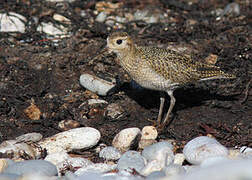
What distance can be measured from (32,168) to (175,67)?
100 inches

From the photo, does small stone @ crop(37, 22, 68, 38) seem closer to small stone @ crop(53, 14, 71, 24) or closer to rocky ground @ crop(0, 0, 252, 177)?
rocky ground @ crop(0, 0, 252, 177)

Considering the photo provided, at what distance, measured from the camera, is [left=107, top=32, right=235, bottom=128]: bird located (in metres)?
6.16

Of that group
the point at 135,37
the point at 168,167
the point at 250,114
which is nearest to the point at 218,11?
the point at 135,37

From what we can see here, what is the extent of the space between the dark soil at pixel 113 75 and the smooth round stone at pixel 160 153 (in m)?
0.62

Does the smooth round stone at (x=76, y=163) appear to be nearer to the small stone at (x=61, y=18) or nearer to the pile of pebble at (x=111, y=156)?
the pile of pebble at (x=111, y=156)

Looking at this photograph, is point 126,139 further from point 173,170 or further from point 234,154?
→ point 234,154

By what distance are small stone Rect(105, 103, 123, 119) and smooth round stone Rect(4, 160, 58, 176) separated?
5.99ft

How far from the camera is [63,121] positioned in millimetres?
6301

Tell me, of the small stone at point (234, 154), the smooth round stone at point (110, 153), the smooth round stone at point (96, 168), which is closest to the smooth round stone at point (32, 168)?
the smooth round stone at point (96, 168)

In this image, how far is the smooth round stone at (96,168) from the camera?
16.2 feet

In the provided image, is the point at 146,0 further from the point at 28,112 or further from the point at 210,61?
the point at 28,112

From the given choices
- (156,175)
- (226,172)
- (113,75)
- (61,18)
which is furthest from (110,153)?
(61,18)

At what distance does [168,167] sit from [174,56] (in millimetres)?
2068

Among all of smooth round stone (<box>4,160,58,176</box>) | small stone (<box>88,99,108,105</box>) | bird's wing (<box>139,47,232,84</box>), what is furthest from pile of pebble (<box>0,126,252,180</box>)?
small stone (<box>88,99,108,105</box>)
